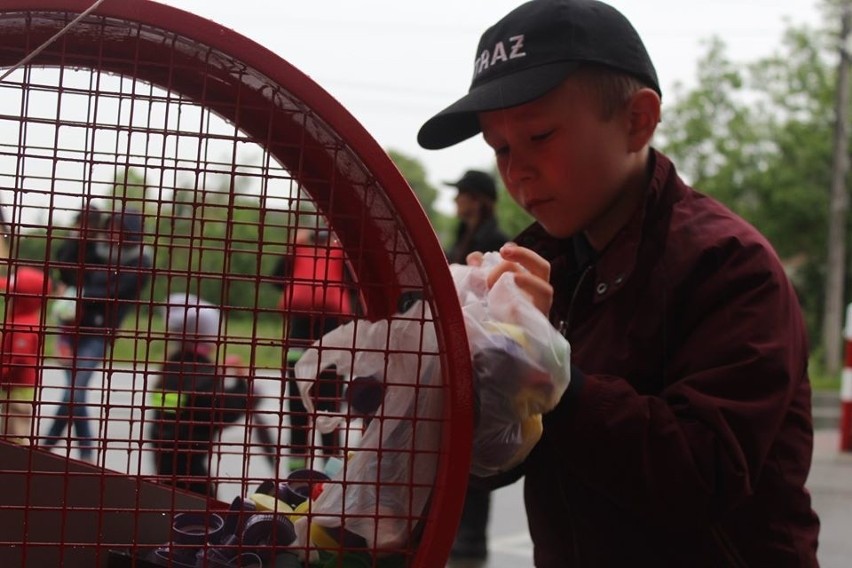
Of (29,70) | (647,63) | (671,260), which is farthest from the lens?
(647,63)

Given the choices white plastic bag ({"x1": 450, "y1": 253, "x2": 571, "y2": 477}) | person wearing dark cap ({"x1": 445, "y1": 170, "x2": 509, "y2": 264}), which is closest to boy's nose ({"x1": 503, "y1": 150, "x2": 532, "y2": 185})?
white plastic bag ({"x1": 450, "y1": 253, "x2": 571, "y2": 477})

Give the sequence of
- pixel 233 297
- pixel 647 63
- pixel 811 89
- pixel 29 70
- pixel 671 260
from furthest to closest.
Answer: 1. pixel 811 89
2. pixel 647 63
3. pixel 671 260
4. pixel 233 297
5. pixel 29 70

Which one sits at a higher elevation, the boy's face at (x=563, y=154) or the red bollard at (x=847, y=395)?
the boy's face at (x=563, y=154)

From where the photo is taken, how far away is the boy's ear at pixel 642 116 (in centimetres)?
161

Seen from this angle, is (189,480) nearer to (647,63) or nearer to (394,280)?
(394,280)

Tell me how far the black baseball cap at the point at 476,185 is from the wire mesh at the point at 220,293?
4.04 metres

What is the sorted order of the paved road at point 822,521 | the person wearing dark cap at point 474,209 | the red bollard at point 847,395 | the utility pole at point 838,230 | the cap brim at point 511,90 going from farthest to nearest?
the utility pole at point 838,230, the red bollard at point 847,395, the person wearing dark cap at point 474,209, the paved road at point 822,521, the cap brim at point 511,90

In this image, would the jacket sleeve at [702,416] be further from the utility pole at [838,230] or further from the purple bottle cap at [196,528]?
the utility pole at [838,230]

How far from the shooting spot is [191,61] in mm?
1197

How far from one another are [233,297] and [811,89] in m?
29.2

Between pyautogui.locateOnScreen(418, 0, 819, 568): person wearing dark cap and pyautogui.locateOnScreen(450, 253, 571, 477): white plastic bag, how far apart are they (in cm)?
4

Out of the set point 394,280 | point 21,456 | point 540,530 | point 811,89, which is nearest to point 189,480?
point 21,456

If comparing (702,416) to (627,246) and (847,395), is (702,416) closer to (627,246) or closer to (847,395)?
(627,246)

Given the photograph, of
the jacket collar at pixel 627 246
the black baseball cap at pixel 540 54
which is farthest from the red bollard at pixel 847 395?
the black baseball cap at pixel 540 54
